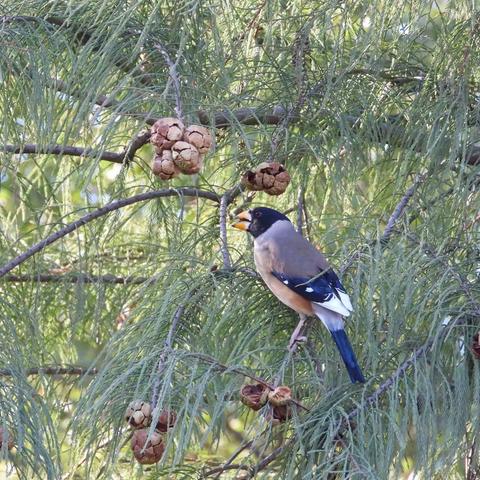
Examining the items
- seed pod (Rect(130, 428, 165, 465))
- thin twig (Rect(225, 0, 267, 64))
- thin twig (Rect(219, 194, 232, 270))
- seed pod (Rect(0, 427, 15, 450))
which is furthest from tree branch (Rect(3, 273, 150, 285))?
seed pod (Rect(130, 428, 165, 465))

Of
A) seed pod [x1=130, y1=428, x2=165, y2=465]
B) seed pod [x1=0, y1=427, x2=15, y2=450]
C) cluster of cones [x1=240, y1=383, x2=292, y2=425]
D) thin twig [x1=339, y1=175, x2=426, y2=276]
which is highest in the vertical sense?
thin twig [x1=339, y1=175, x2=426, y2=276]

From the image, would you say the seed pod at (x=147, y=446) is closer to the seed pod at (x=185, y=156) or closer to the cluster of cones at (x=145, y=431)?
the cluster of cones at (x=145, y=431)

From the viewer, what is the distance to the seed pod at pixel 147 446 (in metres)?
1.25

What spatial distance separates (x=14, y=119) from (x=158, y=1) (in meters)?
0.34

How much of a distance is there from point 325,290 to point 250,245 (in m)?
0.55

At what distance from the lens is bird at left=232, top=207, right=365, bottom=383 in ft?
5.30

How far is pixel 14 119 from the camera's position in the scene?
1806 mm

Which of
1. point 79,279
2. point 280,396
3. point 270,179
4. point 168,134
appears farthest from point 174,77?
point 79,279

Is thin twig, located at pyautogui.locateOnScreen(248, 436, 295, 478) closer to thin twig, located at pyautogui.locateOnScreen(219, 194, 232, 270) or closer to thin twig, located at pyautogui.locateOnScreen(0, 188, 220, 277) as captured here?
thin twig, located at pyautogui.locateOnScreen(219, 194, 232, 270)

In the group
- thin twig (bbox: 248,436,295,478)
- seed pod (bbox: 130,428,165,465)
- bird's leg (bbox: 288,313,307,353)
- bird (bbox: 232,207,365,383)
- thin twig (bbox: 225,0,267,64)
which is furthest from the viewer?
thin twig (bbox: 225,0,267,64)

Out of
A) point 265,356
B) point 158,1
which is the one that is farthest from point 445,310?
point 158,1

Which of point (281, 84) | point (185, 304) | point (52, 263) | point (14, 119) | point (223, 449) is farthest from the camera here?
point (223, 449)

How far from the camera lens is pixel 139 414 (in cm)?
126

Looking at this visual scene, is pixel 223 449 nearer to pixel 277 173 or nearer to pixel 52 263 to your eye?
pixel 52 263
